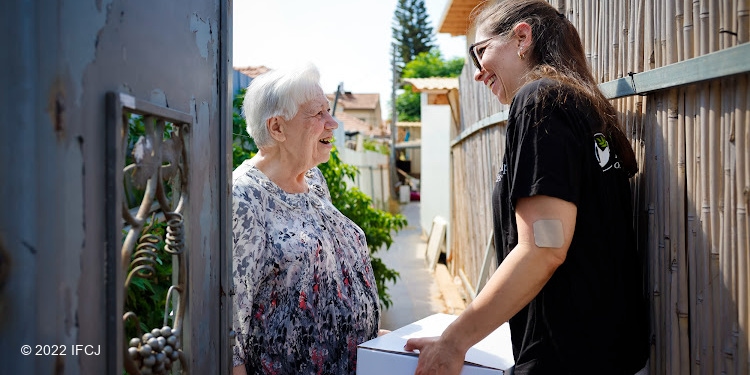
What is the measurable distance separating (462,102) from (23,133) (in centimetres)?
658

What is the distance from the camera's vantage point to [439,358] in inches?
60.2

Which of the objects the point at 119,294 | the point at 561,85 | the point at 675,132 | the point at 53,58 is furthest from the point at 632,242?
the point at 53,58

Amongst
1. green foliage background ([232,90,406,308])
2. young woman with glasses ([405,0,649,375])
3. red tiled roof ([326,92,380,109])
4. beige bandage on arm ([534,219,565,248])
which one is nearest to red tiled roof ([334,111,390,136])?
red tiled roof ([326,92,380,109])

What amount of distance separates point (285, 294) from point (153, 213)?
3.57ft

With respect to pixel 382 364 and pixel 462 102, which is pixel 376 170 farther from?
pixel 382 364

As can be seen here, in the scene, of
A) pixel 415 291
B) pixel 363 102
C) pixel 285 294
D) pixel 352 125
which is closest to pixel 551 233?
pixel 285 294

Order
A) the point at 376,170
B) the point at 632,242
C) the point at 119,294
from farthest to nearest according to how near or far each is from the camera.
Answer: the point at 376,170, the point at 632,242, the point at 119,294

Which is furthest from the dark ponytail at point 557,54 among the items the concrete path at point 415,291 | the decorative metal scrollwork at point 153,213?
the concrete path at point 415,291

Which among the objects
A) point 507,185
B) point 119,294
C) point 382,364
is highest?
point 507,185

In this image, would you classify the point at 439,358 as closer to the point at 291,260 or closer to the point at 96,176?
the point at 291,260

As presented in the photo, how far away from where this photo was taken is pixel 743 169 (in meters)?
1.31

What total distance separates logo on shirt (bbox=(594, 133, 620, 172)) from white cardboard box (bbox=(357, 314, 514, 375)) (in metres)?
0.56

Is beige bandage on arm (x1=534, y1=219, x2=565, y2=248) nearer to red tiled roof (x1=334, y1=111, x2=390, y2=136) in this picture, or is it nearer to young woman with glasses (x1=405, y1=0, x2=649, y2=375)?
young woman with glasses (x1=405, y1=0, x2=649, y2=375)

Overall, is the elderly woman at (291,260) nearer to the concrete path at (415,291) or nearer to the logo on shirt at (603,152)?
the logo on shirt at (603,152)
